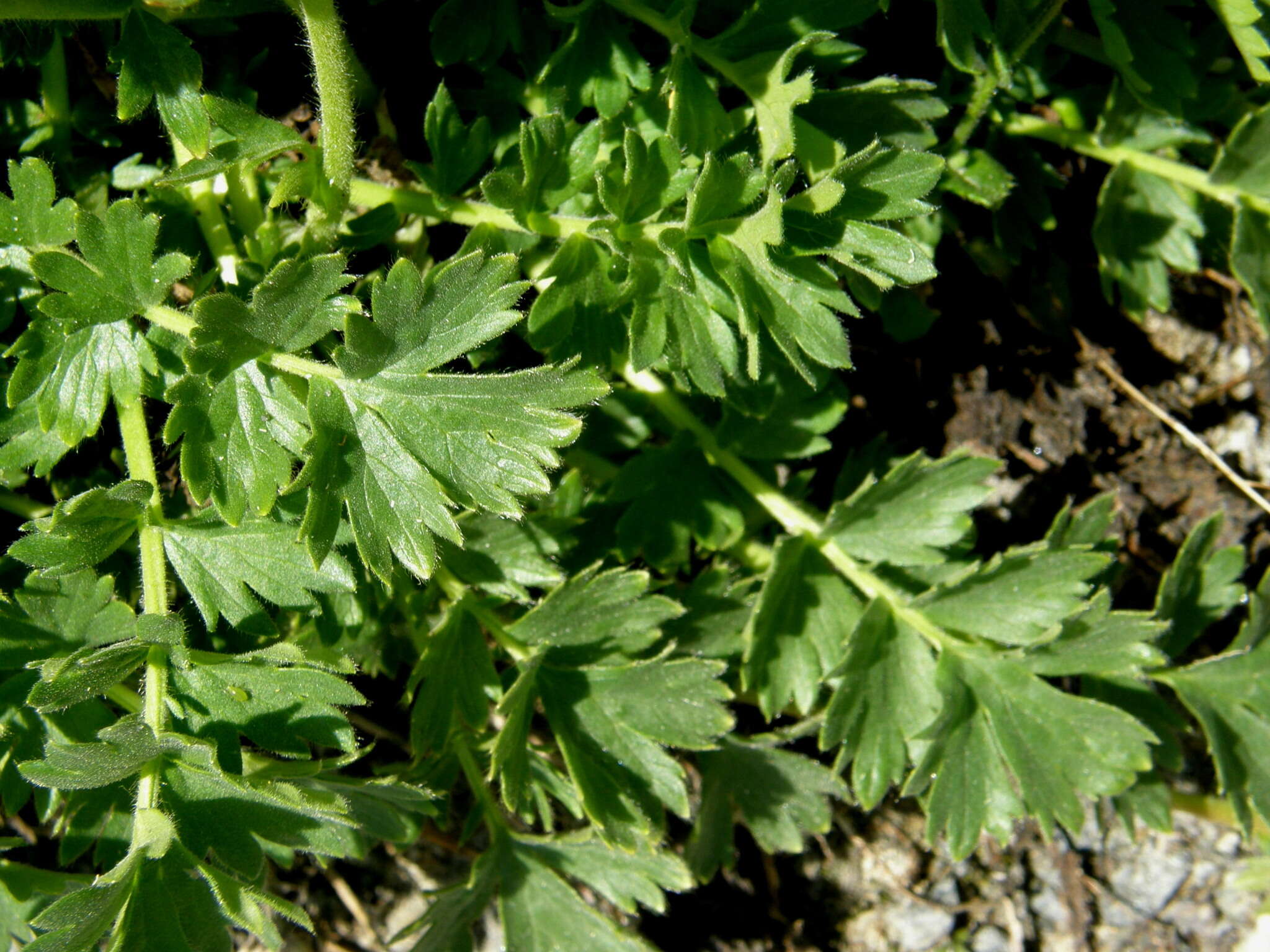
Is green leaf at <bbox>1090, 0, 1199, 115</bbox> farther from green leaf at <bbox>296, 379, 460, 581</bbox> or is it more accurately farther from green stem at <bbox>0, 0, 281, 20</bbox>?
green stem at <bbox>0, 0, 281, 20</bbox>

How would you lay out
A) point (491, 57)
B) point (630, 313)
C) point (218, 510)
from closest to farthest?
point (218, 510), point (630, 313), point (491, 57)

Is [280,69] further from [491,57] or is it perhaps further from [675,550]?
[675,550]

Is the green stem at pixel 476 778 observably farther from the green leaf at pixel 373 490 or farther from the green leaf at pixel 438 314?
the green leaf at pixel 438 314

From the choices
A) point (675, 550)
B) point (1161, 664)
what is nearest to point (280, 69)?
point (675, 550)

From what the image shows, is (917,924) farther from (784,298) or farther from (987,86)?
(987,86)

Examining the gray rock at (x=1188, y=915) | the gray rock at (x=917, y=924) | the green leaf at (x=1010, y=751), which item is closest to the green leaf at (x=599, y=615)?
the green leaf at (x=1010, y=751)

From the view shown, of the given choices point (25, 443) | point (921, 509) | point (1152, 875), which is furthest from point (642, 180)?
point (1152, 875)

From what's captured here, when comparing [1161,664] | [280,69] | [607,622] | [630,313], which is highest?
[280,69]
